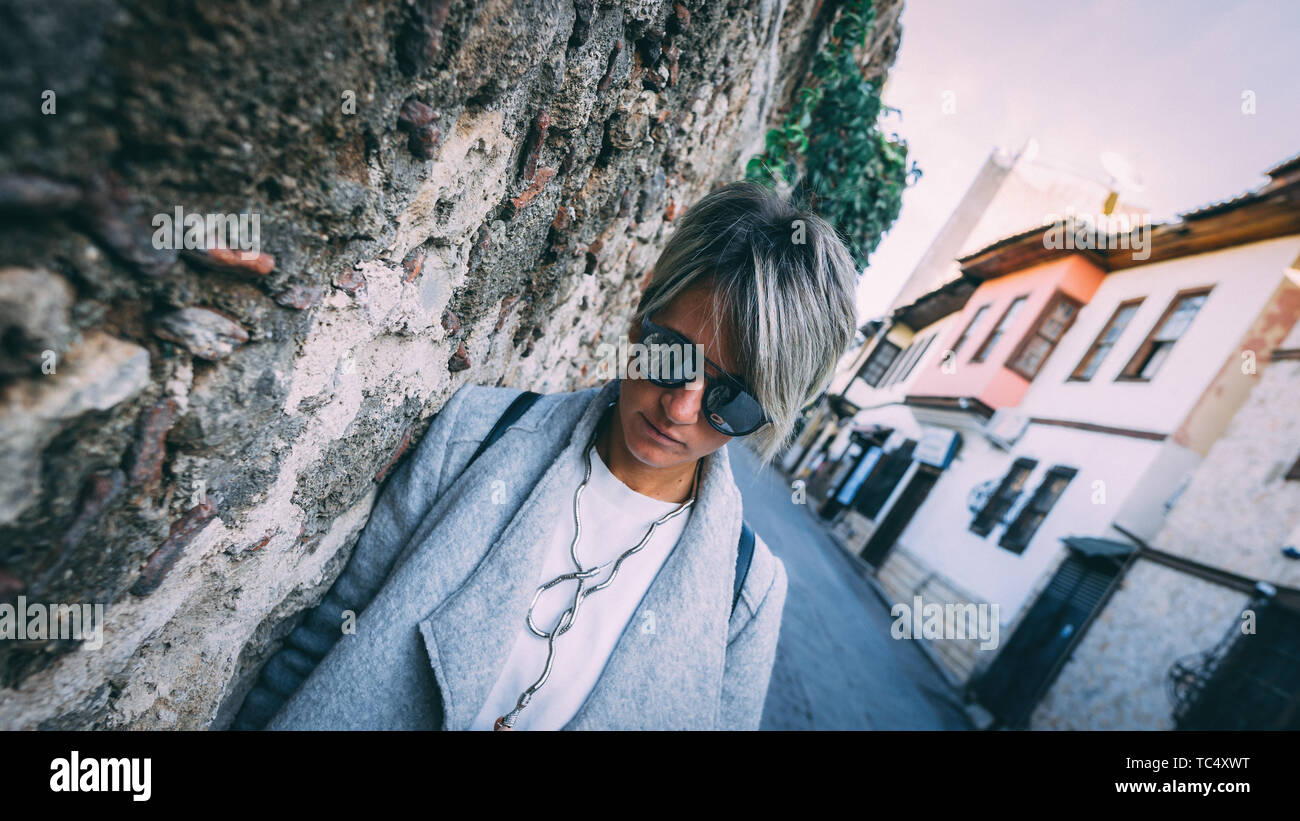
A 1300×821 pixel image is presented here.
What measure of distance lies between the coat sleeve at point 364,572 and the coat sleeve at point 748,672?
3.40 ft

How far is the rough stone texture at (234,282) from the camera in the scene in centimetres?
65

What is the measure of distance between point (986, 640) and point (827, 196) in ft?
24.8

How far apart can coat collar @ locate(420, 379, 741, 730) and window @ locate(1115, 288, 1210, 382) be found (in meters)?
9.98

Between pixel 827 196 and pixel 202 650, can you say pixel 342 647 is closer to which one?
pixel 202 650

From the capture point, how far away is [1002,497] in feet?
34.7

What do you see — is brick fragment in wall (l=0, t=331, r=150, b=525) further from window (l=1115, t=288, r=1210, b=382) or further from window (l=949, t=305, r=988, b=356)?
window (l=949, t=305, r=988, b=356)

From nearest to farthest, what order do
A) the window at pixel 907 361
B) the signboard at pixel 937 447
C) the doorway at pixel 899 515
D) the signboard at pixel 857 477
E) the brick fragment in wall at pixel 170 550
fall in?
the brick fragment in wall at pixel 170 550 < the signboard at pixel 937 447 < the doorway at pixel 899 515 < the signboard at pixel 857 477 < the window at pixel 907 361

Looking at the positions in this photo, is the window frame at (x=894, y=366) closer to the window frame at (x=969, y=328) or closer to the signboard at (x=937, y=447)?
the window frame at (x=969, y=328)

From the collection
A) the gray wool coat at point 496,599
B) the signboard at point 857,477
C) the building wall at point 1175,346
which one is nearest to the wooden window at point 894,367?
the signboard at point 857,477

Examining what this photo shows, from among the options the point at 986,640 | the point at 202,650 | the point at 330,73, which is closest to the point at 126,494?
the point at 202,650

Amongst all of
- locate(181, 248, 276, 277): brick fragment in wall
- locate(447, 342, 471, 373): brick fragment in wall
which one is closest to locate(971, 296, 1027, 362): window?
locate(447, 342, 471, 373): brick fragment in wall

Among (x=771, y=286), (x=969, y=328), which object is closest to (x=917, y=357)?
(x=969, y=328)

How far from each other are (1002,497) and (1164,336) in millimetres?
3476
